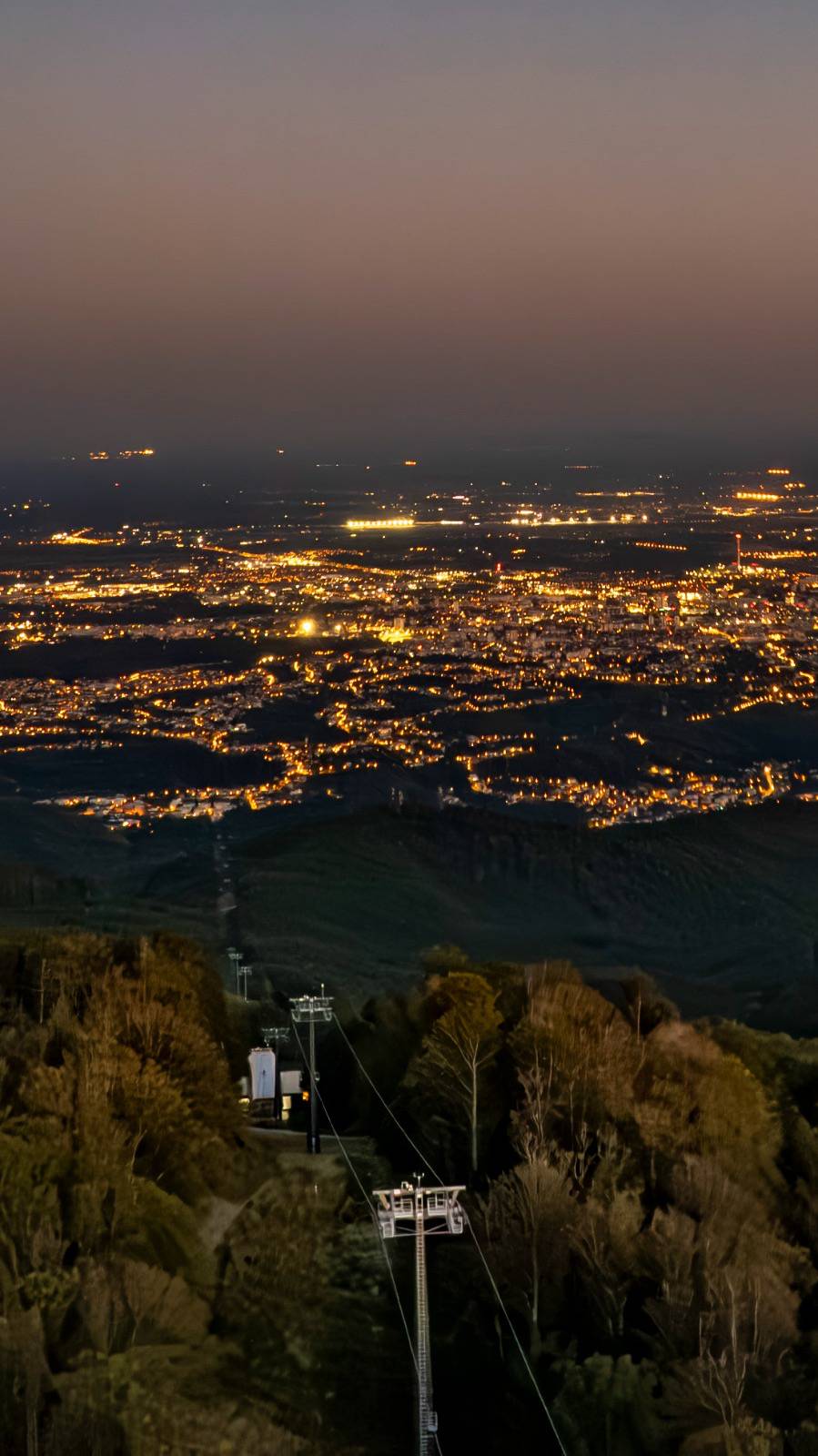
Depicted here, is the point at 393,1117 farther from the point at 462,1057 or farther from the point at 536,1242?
the point at 536,1242

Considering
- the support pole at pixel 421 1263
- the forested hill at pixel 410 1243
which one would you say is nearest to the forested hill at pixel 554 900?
the forested hill at pixel 410 1243

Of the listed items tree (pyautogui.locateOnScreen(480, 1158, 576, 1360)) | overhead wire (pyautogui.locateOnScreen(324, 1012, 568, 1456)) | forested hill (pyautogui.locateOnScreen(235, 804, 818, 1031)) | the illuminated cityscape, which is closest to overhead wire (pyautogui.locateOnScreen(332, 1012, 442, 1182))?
overhead wire (pyautogui.locateOnScreen(324, 1012, 568, 1456))

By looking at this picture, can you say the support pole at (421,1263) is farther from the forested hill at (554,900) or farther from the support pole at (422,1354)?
the forested hill at (554,900)

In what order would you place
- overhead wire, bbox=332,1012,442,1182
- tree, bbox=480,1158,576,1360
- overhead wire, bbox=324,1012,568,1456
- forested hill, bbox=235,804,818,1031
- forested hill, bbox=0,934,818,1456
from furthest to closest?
1. forested hill, bbox=235,804,818,1031
2. overhead wire, bbox=332,1012,442,1182
3. tree, bbox=480,1158,576,1360
4. overhead wire, bbox=324,1012,568,1456
5. forested hill, bbox=0,934,818,1456

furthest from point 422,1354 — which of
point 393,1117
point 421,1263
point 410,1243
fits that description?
point 393,1117

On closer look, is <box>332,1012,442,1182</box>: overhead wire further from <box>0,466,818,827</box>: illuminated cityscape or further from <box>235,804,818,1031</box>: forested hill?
<box>0,466,818,827</box>: illuminated cityscape
